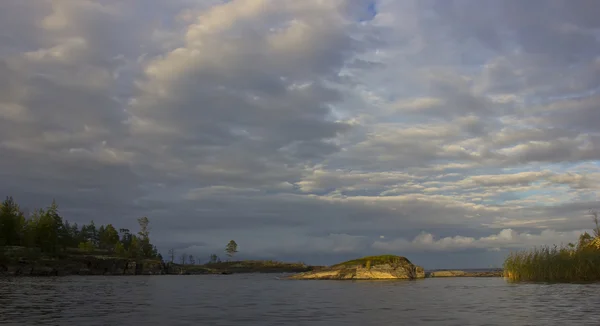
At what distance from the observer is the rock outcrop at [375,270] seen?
144 m

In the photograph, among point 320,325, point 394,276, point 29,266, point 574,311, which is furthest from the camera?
point 29,266

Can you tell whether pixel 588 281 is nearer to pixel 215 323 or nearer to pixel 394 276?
pixel 215 323

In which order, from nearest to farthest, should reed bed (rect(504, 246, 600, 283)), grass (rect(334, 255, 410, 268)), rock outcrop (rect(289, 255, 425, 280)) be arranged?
reed bed (rect(504, 246, 600, 283)) → rock outcrop (rect(289, 255, 425, 280)) → grass (rect(334, 255, 410, 268))

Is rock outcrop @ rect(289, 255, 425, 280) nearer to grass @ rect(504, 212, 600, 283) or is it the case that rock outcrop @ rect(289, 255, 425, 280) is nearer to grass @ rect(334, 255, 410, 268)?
grass @ rect(334, 255, 410, 268)

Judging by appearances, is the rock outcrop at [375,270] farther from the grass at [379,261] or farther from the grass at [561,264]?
the grass at [561,264]

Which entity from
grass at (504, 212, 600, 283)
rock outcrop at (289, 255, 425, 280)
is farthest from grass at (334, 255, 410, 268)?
grass at (504, 212, 600, 283)

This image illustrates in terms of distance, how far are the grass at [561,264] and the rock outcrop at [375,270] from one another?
58668 mm

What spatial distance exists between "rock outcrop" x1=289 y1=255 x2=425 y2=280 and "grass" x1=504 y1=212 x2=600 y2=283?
58668mm

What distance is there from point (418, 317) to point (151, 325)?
18.0 metres

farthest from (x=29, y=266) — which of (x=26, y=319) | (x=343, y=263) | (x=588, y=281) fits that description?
(x=588, y=281)

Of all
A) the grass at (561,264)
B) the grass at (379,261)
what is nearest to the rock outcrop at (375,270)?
the grass at (379,261)

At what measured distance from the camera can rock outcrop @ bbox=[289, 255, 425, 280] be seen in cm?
14375

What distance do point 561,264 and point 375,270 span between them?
75116 millimetres

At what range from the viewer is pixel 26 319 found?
3108 cm
